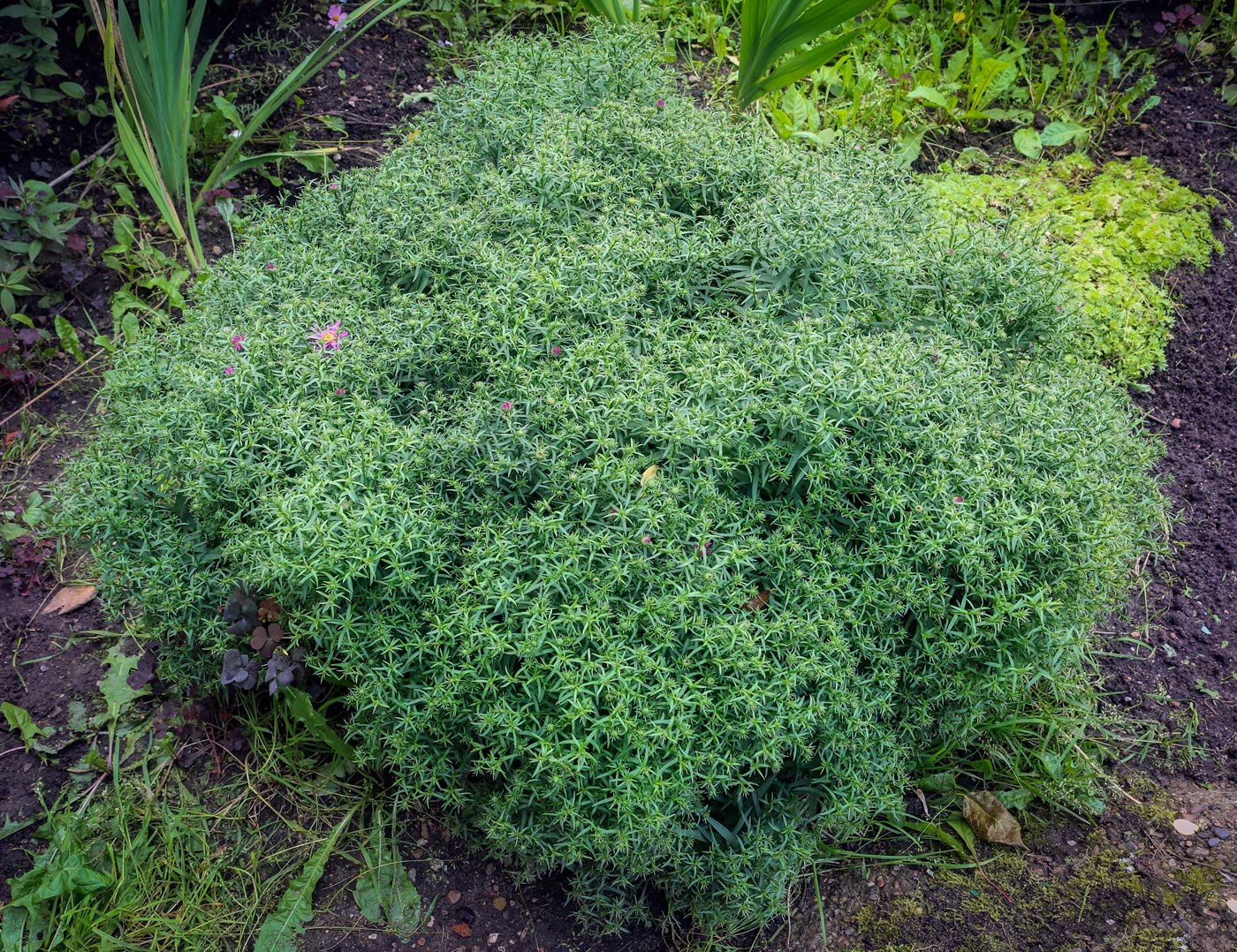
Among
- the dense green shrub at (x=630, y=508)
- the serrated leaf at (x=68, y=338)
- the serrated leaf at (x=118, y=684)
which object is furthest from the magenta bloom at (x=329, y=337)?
the serrated leaf at (x=68, y=338)

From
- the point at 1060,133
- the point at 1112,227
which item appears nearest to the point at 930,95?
the point at 1060,133

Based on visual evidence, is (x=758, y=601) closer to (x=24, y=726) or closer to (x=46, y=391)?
(x=24, y=726)

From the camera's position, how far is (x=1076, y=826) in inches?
102

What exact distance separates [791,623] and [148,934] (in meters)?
1.88

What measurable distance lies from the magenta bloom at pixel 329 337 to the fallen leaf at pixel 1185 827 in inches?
109

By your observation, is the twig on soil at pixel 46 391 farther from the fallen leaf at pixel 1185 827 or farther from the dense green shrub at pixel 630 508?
the fallen leaf at pixel 1185 827

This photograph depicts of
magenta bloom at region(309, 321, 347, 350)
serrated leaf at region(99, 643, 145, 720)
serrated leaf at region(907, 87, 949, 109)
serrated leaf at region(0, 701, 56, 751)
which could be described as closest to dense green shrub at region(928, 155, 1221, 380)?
serrated leaf at region(907, 87, 949, 109)

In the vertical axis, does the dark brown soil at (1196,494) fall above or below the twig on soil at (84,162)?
below

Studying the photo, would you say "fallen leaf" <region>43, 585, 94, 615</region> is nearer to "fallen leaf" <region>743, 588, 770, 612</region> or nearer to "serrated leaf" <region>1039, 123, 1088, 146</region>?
"fallen leaf" <region>743, 588, 770, 612</region>

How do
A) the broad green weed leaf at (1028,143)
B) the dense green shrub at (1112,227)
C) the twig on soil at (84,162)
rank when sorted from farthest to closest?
the broad green weed leaf at (1028,143), the twig on soil at (84,162), the dense green shrub at (1112,227)

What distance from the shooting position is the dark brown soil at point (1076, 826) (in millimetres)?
2342

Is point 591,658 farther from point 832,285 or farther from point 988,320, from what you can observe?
point 988,320

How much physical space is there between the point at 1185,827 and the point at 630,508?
1.91 meters

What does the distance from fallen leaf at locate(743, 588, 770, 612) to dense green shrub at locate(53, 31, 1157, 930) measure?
0.01 m
